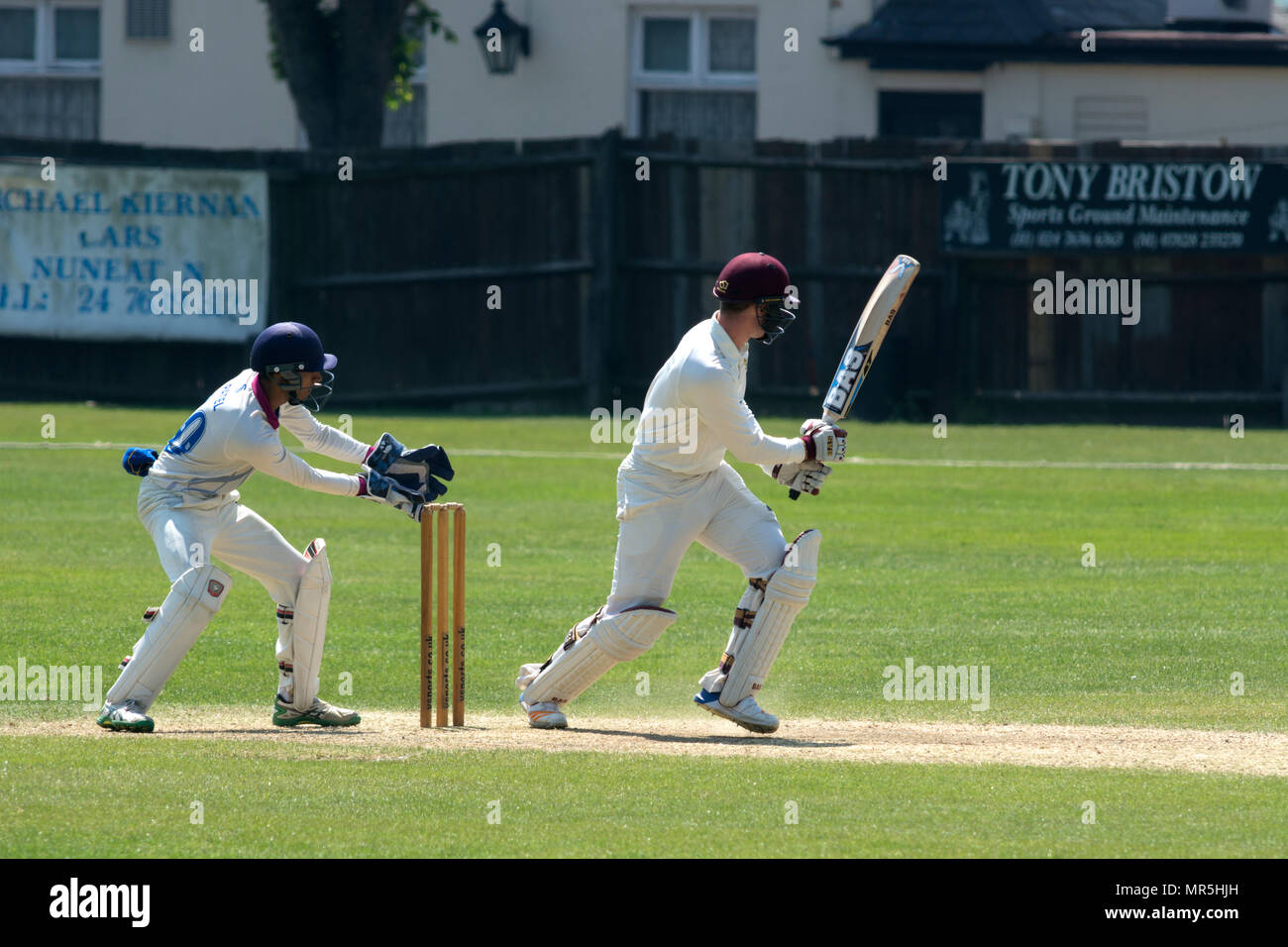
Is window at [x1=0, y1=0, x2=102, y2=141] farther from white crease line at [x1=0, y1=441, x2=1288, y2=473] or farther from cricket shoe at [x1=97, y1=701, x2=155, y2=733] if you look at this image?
cricket shoe at [x1=97, y1=701, x2=155, y2=733]

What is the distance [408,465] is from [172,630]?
1.28 m

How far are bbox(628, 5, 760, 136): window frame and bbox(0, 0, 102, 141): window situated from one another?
7.99 metres

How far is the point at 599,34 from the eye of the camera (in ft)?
89.6

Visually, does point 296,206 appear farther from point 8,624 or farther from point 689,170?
point 8,624

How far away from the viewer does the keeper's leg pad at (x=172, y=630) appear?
8.53 meters

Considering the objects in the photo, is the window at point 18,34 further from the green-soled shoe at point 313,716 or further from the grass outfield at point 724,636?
the green-soled shoe at point 313,716

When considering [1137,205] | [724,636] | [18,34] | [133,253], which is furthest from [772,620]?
[18,34]

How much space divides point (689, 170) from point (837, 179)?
5.79 feet

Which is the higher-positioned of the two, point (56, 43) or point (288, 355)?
point (56, 43)

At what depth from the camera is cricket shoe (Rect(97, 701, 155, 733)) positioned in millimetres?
8633

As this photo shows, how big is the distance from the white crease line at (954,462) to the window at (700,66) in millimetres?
8861

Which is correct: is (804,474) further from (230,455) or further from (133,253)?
(133,253)

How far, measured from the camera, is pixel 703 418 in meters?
8.65

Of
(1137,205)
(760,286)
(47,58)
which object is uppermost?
(47,58)
